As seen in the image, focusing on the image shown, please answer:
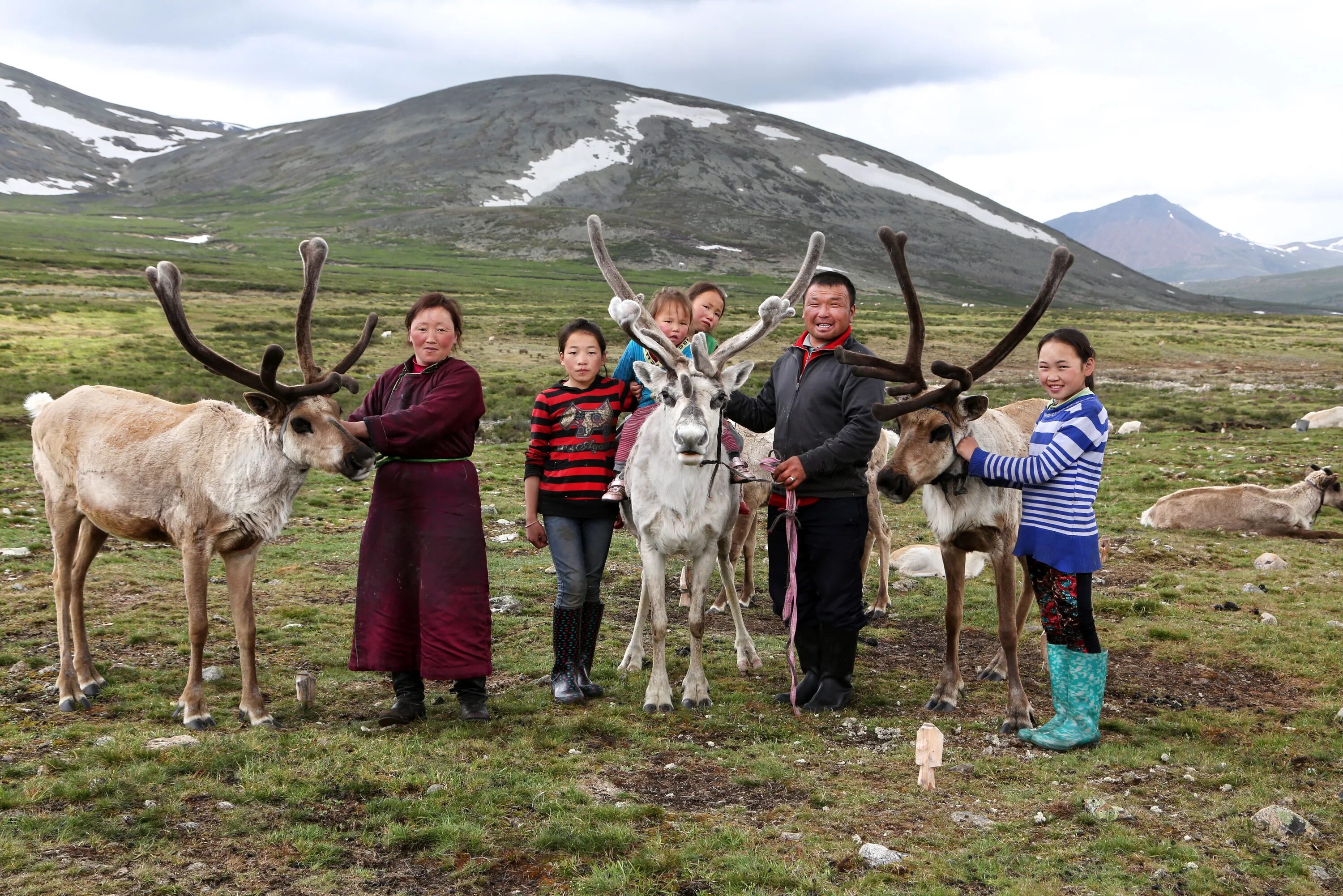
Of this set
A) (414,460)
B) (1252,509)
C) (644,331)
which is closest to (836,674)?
(644,331)

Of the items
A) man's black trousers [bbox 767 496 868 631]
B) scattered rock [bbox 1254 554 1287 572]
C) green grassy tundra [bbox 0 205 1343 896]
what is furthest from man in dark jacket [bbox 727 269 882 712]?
scattered rock [bbox 1254 554 1287 572]

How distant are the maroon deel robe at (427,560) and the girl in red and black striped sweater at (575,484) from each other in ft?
2.20

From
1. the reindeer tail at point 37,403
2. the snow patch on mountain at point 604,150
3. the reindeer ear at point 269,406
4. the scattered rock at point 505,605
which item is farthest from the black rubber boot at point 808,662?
the snow patch on mountain at point 604,150

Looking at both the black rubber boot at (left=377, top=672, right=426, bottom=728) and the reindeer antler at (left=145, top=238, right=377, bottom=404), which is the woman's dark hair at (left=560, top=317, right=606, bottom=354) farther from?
the black rubber boot at (left=377, top=672, right=426, bottom=728)

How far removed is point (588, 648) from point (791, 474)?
2.27 metres

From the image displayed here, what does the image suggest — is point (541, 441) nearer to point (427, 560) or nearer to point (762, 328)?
point (427, 560)

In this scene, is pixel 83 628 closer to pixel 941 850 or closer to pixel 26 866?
pixel 26 866

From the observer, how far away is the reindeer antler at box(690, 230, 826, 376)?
7.28 meters

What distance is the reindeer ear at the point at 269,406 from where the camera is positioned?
6.86 meters

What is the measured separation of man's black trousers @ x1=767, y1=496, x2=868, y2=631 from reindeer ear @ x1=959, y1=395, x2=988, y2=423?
1052 mm

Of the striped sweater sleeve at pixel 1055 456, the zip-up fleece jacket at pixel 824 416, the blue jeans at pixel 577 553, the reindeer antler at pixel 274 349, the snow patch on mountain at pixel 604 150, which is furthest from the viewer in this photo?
the snow patch on mountain at pixel 604 150

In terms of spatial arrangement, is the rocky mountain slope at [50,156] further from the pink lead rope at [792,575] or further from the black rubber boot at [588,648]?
the pink lead rope at [792,575]

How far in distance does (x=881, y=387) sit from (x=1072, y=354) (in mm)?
1396

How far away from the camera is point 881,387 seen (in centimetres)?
736
